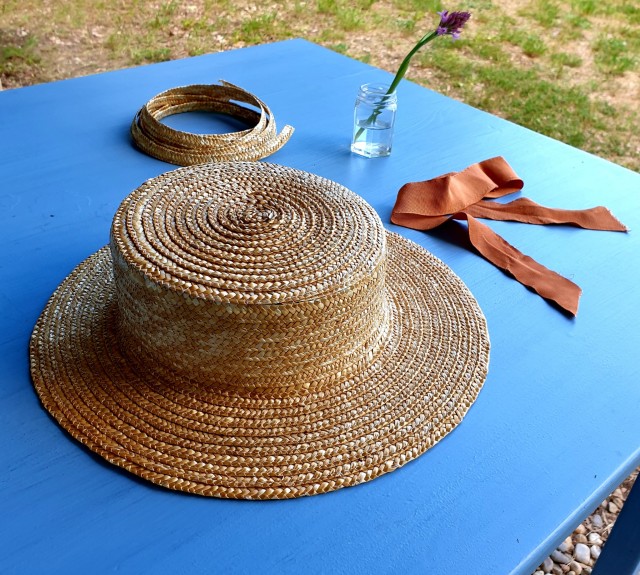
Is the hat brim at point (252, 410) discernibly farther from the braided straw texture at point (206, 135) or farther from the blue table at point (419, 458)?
the braided straw texture at point (206, 135)

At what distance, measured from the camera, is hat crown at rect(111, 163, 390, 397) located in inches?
24.8

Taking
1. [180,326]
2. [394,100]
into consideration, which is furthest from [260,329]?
[394,100]

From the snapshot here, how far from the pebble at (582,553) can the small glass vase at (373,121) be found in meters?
0.77

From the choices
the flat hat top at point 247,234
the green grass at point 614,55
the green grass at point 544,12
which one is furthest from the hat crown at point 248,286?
the green grass at point 544,12

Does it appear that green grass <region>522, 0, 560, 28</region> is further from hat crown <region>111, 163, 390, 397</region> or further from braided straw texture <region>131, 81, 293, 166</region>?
hat crown <region>111, 163, 390, 397</region>

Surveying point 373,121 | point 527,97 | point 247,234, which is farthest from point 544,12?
point 247,234

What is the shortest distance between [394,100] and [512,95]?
1699mm

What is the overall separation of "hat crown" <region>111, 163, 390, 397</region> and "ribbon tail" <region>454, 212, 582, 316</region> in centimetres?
24

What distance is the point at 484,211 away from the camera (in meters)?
1.02

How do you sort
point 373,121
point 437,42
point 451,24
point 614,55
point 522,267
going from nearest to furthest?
point 522,267
point 451,24
point 373,121
point 614,55
point 437,42

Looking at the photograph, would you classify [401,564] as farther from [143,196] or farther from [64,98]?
[64,98]

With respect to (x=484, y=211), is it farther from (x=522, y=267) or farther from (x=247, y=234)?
(x=247, y=234)

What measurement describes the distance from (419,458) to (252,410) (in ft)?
0.55

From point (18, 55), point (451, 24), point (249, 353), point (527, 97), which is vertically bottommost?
point (18, 55)
